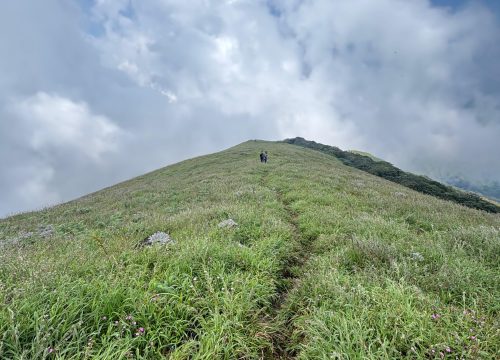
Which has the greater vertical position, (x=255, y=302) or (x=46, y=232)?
(x=255, y=302)

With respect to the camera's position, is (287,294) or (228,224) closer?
(287,294)

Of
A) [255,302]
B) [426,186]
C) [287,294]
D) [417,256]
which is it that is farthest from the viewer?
[426,186]

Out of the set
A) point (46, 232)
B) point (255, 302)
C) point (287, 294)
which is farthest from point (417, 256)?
point (46, 232)

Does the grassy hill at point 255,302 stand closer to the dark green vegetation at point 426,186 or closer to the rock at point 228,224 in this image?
the rock at point 228,224

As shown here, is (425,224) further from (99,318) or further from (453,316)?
(99,318)

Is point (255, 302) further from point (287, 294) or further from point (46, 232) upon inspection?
point (46, 232)

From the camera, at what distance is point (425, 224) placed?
9.46m

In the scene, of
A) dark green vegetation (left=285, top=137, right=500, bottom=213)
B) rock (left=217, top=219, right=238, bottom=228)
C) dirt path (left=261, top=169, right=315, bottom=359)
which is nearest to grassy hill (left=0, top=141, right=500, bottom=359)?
dirt path (left=261, top=169, right=315, bottom=359)

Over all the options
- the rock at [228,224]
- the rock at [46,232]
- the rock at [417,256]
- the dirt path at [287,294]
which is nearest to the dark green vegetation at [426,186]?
the rock at [417,256]

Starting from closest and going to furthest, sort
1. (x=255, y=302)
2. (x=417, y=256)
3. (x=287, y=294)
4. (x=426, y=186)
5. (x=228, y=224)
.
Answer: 1. (x=255, y=302)
2. (x=287, y=294)
3. (x=417, y=256)
4. (x=228, y=224)
5. (x=426, y=186)

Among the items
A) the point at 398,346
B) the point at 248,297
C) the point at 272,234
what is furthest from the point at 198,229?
the point at 398,346

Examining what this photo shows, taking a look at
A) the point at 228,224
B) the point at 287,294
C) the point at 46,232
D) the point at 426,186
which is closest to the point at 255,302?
the point at 287,294

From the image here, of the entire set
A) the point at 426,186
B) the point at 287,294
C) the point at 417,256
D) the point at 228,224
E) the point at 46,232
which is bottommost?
the point at 46,232

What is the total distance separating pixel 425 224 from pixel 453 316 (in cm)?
681
